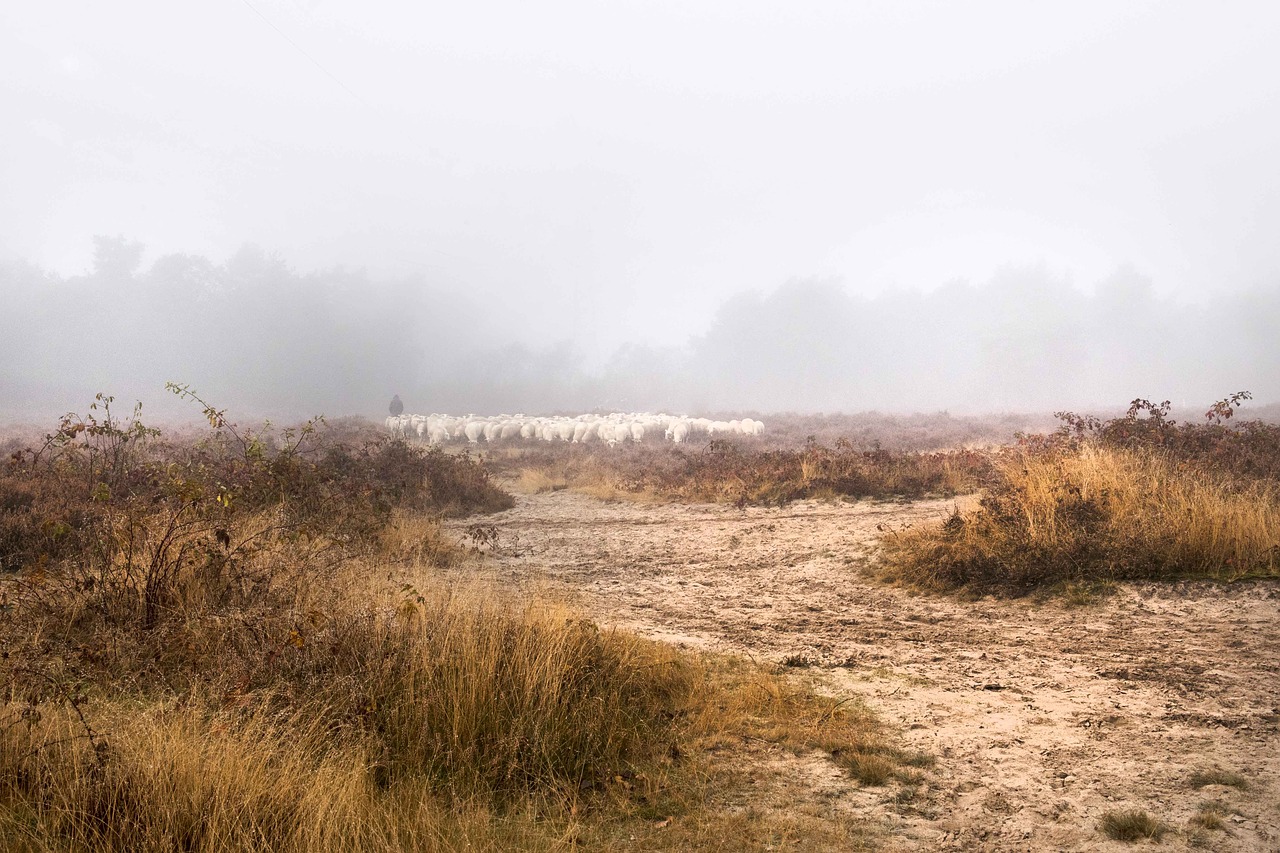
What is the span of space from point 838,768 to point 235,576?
463cm

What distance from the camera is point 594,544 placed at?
39.6ft

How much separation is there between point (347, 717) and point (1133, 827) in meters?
3.88

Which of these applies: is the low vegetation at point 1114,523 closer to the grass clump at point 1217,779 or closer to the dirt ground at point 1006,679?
the dirt ground at point 1006,679

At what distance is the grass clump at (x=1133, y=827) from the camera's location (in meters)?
3.11

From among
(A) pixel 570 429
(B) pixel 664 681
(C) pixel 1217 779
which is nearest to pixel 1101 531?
(C) pixel 1217 779

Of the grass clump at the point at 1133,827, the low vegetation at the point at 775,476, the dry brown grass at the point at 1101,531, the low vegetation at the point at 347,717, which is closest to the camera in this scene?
the low vegetation at the point at 347,717

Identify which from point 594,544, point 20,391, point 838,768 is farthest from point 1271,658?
point 20,391

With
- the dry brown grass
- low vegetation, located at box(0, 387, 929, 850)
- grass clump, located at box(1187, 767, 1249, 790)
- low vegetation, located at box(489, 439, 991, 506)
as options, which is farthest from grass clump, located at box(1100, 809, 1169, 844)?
low vegetation, located at box(489, 439, 991, 506)

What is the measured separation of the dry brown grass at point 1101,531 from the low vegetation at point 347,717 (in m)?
3.63

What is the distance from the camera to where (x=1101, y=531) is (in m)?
7.56

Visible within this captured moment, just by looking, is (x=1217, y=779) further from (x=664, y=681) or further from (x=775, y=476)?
(x=775, y=476)

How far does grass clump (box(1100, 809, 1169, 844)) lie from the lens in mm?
3113

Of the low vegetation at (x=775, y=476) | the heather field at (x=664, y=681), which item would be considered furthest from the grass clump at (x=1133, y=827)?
the low vegetation at (x=775, y=476)

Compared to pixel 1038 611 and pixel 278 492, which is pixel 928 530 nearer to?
pixel 1038 611
